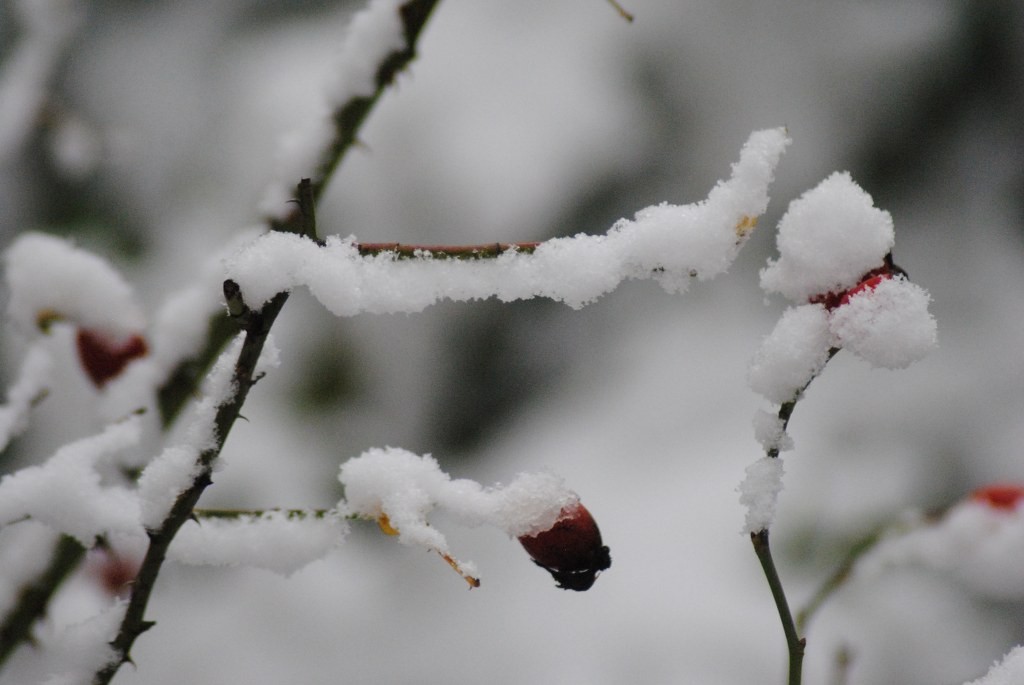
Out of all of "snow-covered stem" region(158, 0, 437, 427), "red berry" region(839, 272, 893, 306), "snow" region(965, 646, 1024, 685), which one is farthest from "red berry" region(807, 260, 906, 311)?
"snow-covered stem" region(158, 0, 437, 427)

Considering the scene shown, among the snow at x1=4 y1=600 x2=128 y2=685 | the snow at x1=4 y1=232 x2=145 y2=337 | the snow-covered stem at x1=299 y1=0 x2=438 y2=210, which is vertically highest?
the snow-covered stem at x1=299 y1=0 x2=438 y2=210

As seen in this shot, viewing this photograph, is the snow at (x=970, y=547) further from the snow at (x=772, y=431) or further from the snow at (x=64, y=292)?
the snow at (x=64, y=292)

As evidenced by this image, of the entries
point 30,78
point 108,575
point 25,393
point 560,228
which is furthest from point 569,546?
point 560,228

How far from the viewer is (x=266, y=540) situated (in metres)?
0.53

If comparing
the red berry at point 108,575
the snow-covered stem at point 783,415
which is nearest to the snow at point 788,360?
the snow-covered stem at point 783,415

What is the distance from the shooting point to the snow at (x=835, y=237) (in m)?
0.47

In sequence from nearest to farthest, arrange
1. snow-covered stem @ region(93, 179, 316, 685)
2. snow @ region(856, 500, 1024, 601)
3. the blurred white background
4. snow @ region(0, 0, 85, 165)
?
1. snow-covered stem @ region(93, 179, 316, 685)
2. snow @ region(856, 500, 1024, 601)
3. snow @ region(0, 0, 85, 165)
4. the blurred white background

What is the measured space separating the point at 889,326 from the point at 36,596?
2.61 ft

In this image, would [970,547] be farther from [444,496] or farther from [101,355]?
[101,355]

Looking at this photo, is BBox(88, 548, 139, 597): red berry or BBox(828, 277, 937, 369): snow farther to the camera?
BBox(88, 548, 139, 597): red berry

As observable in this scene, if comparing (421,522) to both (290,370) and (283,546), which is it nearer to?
(283,546)

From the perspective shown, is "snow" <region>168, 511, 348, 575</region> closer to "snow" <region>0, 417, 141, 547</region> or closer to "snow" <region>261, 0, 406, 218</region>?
"snow" <region>0, 417, 141, 547</region>

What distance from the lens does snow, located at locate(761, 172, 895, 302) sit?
473mm

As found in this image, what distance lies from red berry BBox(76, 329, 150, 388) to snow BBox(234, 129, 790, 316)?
0.57 metres
